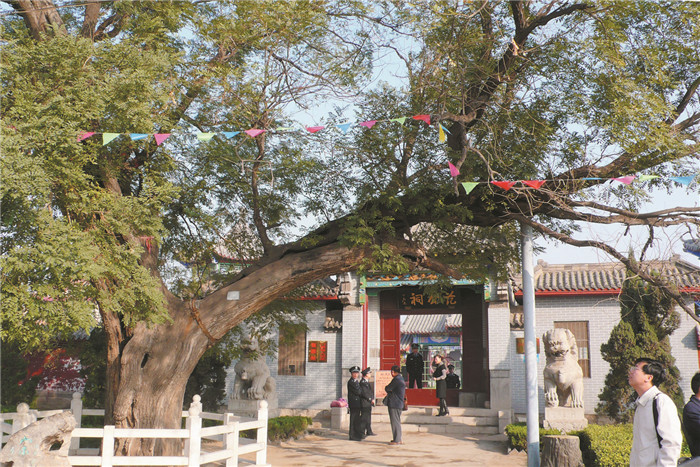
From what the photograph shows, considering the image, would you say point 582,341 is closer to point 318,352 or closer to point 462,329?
point 462,329

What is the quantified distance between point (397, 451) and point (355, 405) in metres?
1.72

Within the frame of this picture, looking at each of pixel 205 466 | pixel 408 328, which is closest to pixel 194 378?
pixel 205 466

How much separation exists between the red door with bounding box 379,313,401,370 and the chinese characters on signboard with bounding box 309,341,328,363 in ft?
4.85

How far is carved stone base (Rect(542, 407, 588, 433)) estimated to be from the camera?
1105cm

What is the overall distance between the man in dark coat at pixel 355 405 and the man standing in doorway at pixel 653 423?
8.37 m

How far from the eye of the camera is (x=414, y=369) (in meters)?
16.6

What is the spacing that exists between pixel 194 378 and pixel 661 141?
1030 cm

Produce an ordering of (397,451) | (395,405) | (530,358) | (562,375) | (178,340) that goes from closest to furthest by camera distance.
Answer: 1. (530,358)
2. (178,340)
3. (397,451)
4. (562,375)
5. (395,405)

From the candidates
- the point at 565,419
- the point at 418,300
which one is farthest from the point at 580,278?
the point at 565,419

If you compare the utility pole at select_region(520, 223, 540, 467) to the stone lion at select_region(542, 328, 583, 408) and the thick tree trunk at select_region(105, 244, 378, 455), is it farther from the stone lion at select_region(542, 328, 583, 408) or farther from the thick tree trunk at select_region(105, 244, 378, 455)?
the stone lion at select_region(542, 328, 583, 408)

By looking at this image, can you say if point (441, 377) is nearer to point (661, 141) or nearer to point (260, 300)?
point (260, 300)

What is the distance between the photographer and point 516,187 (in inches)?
294

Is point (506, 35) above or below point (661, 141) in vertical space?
above

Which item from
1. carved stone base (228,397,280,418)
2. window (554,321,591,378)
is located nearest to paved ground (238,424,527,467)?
carved stone base (228,397,280,418)
